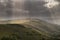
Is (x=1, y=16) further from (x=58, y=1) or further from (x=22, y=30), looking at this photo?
(x=58, y=1)

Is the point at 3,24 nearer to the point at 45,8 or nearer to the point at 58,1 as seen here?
the point at 45,8

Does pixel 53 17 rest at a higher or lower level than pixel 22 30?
higher

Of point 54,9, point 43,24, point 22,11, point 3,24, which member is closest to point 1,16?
point 3,24

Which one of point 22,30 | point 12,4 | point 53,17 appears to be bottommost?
point 22,30

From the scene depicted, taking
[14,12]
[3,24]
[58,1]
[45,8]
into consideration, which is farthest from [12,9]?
Answer: [58,1]

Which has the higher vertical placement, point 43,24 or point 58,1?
point 58,1

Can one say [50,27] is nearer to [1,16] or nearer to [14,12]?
[14,12]

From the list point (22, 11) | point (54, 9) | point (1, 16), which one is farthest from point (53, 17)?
point (1, 16)
